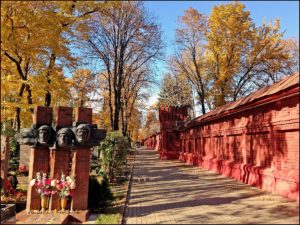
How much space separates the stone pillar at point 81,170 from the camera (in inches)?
401

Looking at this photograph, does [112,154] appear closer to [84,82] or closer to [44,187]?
[44,187]

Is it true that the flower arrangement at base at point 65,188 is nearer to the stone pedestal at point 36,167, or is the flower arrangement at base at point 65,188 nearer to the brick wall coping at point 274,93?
the stone pedestal at point 36,167

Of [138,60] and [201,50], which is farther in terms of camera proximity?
[201,50]

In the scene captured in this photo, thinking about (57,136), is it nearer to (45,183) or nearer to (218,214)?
(45,183)

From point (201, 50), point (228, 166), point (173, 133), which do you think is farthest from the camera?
point (173, 133)

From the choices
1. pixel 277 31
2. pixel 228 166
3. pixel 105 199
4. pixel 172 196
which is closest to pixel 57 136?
pixel 105 199

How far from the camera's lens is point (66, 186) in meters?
10.1

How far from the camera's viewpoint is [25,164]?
21.3 meters

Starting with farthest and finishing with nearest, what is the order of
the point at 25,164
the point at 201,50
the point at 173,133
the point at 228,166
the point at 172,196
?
the point at 173,133
the point at 201,50
the point at 25,164
the point at 228,166
the point at 172,196

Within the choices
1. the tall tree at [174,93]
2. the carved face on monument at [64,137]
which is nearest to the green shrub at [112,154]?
the carved face on monument at [64,137]

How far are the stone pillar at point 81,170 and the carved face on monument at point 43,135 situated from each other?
2.94 feet

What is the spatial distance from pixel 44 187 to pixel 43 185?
2.6 inches

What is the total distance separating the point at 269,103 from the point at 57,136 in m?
8.36

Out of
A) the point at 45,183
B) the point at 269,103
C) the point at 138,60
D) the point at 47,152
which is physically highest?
the point at 138,60
